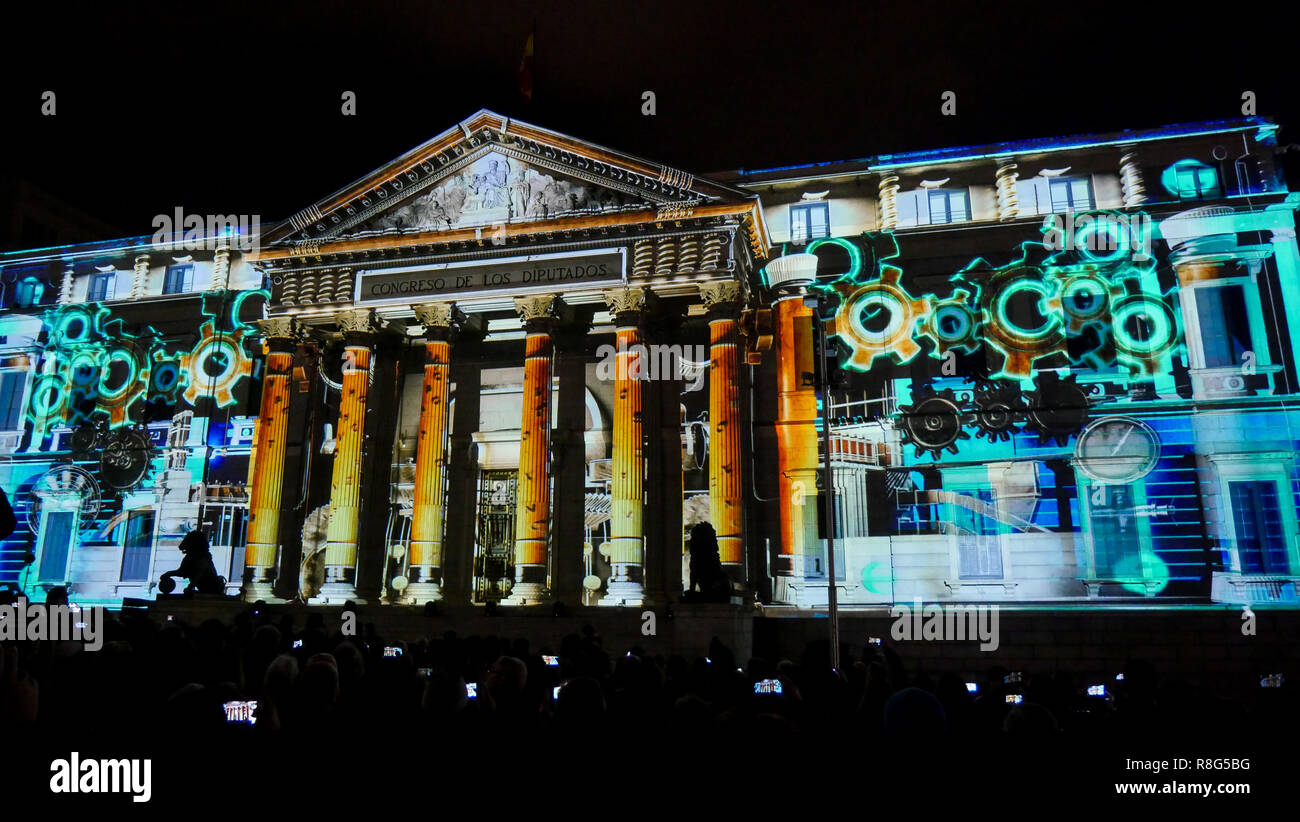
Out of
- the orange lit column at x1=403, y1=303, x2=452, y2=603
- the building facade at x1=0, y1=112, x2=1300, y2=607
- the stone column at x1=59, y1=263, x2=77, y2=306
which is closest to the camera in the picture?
the building facade at x1=0, y1=112, x2=1300, y2=607

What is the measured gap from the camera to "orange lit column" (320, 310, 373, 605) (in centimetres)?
2808

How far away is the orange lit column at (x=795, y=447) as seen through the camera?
27703mm

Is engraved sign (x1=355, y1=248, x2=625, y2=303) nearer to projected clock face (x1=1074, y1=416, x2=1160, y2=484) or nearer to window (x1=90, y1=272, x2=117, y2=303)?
projected clock face (x1=1074, y1=416, x2=1160, y2=484)

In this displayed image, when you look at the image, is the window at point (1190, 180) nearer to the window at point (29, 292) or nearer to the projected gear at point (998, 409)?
the projected gear at point (998, 409)

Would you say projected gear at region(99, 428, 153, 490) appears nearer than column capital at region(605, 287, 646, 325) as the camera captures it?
No

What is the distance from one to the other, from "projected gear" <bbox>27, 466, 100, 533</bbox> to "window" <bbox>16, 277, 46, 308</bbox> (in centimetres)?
856

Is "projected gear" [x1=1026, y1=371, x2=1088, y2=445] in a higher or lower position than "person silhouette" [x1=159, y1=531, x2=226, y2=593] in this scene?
higher

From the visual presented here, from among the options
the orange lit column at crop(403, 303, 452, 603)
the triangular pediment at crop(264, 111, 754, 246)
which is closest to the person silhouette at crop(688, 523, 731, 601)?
the orange lit column at crop(403, 303, 452, 603)

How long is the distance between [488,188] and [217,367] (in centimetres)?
1526

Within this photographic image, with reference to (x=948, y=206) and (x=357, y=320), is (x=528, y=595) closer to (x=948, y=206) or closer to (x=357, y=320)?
(x=357, y=320)

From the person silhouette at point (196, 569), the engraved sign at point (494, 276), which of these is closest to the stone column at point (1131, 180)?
the engraved sign at point (494, 276)

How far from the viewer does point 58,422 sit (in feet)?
128
